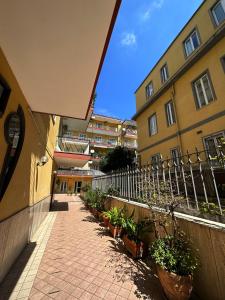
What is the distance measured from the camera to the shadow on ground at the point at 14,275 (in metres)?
2.67

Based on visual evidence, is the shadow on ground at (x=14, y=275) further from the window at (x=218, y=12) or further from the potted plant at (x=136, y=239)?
the window at (x=218, y=12)

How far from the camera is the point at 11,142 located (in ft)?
10.5

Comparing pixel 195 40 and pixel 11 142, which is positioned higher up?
pixel 195 40

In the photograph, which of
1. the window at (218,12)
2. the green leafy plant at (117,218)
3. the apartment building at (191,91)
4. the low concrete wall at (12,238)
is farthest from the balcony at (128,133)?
the low concrete wall at (12,238)

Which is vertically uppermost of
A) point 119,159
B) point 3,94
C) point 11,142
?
point 119,159

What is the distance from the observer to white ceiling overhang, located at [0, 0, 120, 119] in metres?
2.12

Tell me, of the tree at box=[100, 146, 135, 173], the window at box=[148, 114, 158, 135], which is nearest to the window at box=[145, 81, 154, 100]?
the window at box=[148, 114, 158, 135]

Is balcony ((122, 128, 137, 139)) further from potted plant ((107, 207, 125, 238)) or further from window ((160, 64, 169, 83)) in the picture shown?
potted plant ((107, 207, 125, 238))

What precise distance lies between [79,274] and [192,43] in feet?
44.8

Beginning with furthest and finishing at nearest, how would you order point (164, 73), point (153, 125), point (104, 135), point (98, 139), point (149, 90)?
point (104, 135), point (98, 139), point (149, 90), point (153, 125), point (164, 73)

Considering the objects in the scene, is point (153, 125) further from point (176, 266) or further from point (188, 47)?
point (176, 266)

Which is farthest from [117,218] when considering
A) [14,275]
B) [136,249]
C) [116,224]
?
[14,275]

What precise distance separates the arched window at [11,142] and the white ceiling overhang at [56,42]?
3.00 feet

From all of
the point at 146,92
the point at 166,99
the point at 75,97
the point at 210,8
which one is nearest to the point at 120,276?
the point at 75,97
